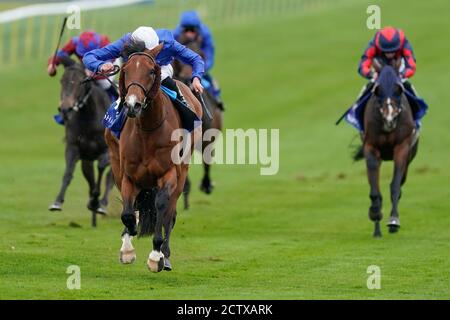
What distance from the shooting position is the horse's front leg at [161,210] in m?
10.7

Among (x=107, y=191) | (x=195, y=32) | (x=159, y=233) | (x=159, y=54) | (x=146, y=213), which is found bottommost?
(x=159, y=233)

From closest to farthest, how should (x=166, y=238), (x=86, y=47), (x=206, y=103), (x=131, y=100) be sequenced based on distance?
Answer: 1. (x=131, y=100)
2. (x=166, y=238)
3. (x=86, y=47)
4. (x=206, y=103)

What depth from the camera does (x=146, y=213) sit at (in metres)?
11.7

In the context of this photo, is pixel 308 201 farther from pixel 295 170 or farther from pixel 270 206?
pixel 295 170

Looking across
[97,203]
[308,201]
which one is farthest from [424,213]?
[97,203]

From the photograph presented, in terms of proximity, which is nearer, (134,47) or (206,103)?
(134,47)

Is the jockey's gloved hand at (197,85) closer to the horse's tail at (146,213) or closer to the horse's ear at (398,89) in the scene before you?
the horse's tail at (146,213)

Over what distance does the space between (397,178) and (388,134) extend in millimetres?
616

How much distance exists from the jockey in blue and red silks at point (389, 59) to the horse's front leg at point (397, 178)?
688 millimetres

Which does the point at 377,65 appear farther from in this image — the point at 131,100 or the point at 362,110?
the point at 131,100

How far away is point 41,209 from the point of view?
731 inches
